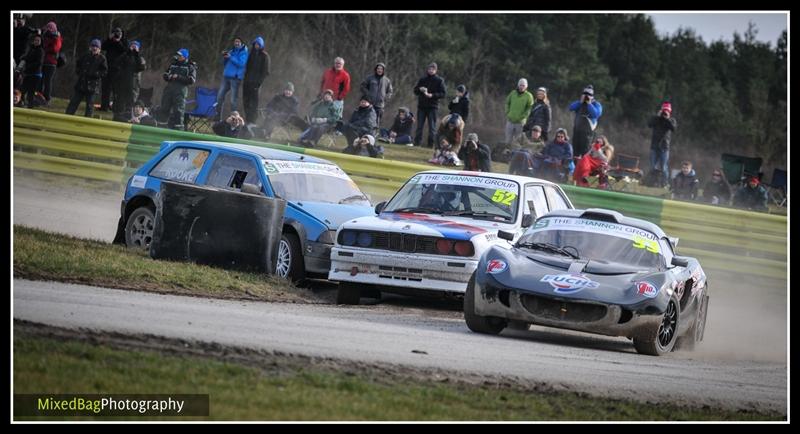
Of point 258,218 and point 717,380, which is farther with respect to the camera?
point 258,218

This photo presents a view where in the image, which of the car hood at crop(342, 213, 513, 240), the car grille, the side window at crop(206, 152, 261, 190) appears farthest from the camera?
the side window at crop(206, 152, 261, 190)

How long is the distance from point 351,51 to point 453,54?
558 centimetres

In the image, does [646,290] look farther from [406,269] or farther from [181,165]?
[181,165]

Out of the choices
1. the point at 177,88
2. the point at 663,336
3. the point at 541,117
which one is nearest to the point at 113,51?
the point at 177,88

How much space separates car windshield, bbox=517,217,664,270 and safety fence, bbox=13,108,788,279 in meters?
7.64

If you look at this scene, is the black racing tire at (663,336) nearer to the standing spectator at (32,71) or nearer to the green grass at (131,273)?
the green grass at (131,273)

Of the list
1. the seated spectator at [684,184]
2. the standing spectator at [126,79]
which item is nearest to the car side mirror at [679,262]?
the seated spectator at [684,184]

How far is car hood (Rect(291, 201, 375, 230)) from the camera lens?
14.5m

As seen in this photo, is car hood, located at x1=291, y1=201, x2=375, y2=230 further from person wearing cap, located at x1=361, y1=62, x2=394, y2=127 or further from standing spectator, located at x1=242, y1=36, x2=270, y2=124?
person wearing cap, located at x1=361, y1=62, x2=394, y2=127

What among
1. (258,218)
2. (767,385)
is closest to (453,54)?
(258,218)

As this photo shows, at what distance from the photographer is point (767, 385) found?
35.2 feet

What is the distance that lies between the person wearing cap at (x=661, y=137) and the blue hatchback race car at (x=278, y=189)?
32.3ft

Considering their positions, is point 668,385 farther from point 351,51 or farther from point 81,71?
point 351,51

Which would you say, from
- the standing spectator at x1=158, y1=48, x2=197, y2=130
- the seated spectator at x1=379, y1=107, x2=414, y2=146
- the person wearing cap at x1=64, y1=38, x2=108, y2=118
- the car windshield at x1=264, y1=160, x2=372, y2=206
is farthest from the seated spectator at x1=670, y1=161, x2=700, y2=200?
the person wearing cap at x1=64, y1=38, x2=108, y2=118
